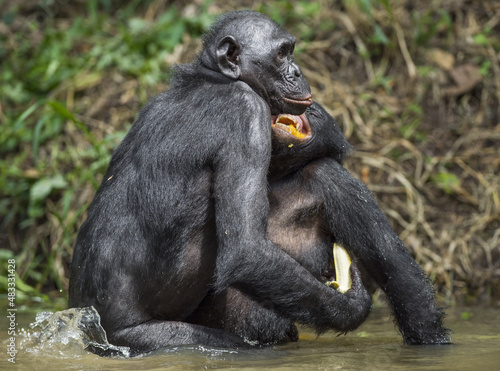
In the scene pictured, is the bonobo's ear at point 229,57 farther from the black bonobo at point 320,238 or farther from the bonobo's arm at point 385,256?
the bonobo's arm at point 385,256

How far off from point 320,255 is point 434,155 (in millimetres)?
3463

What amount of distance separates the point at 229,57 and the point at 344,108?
345 cm

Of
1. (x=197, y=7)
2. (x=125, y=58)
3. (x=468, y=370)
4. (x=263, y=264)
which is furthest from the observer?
(x=197, y=7)

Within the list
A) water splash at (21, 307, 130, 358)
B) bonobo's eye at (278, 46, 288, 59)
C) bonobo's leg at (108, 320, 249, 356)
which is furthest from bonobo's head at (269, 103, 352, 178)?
water splash at (21, 307, 130, 358)

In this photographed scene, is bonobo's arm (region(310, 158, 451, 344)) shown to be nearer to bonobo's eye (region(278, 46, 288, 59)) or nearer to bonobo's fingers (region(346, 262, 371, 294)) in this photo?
bonobo's fingers (region(346, 262, 371, 294))

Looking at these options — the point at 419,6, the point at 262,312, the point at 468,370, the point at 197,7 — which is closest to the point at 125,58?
the point at 197,7

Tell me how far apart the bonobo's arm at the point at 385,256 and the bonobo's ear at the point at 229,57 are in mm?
847

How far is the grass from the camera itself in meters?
6.72

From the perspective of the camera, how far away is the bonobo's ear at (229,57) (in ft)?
14.4

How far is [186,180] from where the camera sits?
412 cm

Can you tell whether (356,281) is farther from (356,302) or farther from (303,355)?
(303,355)

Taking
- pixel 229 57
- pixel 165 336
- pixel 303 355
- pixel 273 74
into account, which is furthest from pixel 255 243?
pixel 229 57

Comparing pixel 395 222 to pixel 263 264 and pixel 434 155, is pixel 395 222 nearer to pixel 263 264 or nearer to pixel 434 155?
pixel 434 155

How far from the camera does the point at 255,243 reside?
3.79 meters
